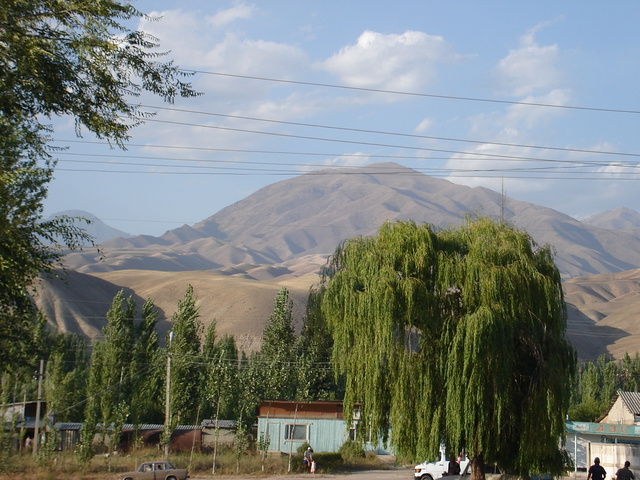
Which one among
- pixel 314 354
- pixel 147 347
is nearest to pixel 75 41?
pixel 314 354

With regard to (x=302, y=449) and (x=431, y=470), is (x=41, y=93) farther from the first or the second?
(x=302, y=449)

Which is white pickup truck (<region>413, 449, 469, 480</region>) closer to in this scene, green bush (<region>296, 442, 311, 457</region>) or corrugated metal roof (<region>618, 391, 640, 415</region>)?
green bush (<region>296, 442, 311, 457</region>)

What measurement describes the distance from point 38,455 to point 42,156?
86.8ft

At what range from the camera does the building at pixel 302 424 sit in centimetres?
4741

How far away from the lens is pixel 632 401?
5684cm

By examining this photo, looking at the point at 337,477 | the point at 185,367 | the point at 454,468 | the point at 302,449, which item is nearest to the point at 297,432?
the point at 302,449

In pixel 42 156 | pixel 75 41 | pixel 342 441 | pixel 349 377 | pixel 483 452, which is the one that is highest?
pixel 75 41

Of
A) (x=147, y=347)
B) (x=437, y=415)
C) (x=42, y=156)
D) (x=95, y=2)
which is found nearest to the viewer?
(x=95, y=2)

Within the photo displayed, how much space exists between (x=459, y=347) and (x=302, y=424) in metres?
27.8

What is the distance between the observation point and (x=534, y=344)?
23172mm

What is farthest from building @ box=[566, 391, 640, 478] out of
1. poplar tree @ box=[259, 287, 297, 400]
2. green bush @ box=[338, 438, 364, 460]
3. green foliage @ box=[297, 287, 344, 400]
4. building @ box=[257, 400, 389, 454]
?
poplar tree @ box=[259, 287, 297, 400]

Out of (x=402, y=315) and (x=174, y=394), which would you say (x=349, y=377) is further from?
(x=174, y=394)

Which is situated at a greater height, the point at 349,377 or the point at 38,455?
the point at 349,377

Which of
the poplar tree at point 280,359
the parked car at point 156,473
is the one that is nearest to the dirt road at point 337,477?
the parked car at point 156,473
